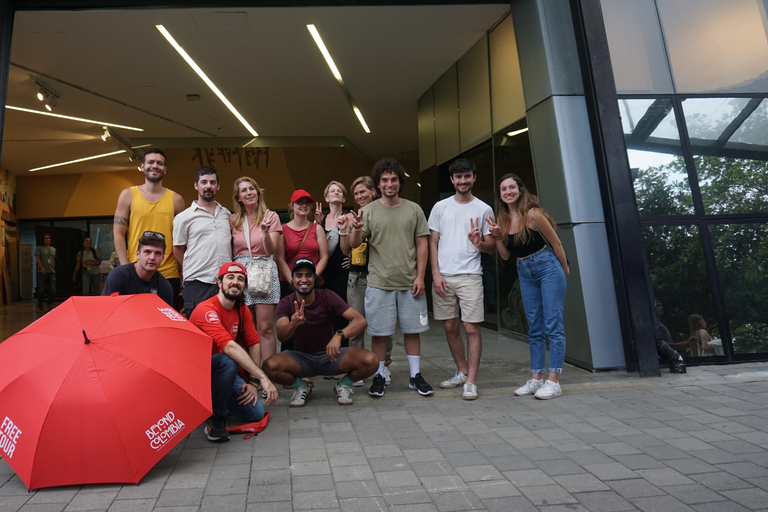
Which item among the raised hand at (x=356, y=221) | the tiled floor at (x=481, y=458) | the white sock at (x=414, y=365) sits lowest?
the tiled floor at (x=481, y=458)

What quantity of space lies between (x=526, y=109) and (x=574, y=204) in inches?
54.2

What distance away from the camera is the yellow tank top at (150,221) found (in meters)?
4.71

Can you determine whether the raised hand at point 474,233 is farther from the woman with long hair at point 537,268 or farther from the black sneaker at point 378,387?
the black sneaker at point 378,387

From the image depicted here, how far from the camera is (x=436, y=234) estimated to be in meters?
5.15

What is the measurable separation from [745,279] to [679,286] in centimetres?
72

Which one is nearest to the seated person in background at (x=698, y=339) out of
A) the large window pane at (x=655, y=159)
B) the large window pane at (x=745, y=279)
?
the large window pane at (x=745, y=279)

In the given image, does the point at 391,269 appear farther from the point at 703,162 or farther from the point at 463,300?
the point at 703,162

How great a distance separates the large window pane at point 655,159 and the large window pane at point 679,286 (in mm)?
284

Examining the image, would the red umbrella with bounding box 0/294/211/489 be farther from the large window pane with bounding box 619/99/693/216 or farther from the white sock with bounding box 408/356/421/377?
the large window pane with bounding box 619/99/693/216

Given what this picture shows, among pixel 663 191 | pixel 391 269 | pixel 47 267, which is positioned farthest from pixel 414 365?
pixel 47 267

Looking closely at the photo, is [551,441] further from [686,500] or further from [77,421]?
[77,421]

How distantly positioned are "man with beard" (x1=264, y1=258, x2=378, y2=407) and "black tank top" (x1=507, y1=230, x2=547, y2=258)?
4.70ft

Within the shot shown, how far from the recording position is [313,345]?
4.75m

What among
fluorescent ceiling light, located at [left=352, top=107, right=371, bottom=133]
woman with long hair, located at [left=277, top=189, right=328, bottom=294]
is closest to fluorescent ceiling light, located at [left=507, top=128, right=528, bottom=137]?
woman with long hair, located at [left=277, top=189, right=328, bottom=294]
